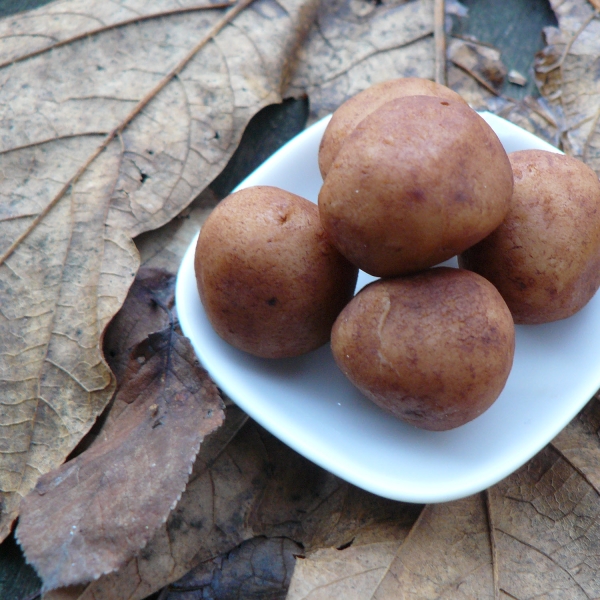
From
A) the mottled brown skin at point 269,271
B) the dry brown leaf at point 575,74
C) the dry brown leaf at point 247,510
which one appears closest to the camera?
the mottled brown skin at point 269,271

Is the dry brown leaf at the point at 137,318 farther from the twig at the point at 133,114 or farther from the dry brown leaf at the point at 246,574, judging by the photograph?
the dry brown leaf at the point at 246,574

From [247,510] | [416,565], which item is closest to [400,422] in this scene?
[416,565]

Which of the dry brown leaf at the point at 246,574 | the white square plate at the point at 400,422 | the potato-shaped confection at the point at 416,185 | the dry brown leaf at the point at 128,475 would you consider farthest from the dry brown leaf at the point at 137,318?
the potato-shaped confection at the point at 416,185

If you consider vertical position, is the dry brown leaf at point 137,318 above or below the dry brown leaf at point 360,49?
below

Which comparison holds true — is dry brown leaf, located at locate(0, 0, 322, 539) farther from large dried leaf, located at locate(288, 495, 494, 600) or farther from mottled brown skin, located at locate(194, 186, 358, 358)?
large dried leaf, located at locate(288, 495, 494, 600)

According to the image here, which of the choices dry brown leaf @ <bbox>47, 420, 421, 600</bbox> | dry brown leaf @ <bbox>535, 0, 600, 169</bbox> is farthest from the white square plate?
dry brown leaf @ <bbox>535, 0, 600, 169</bbox>

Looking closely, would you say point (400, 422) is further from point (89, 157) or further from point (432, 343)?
point (89, 157)
